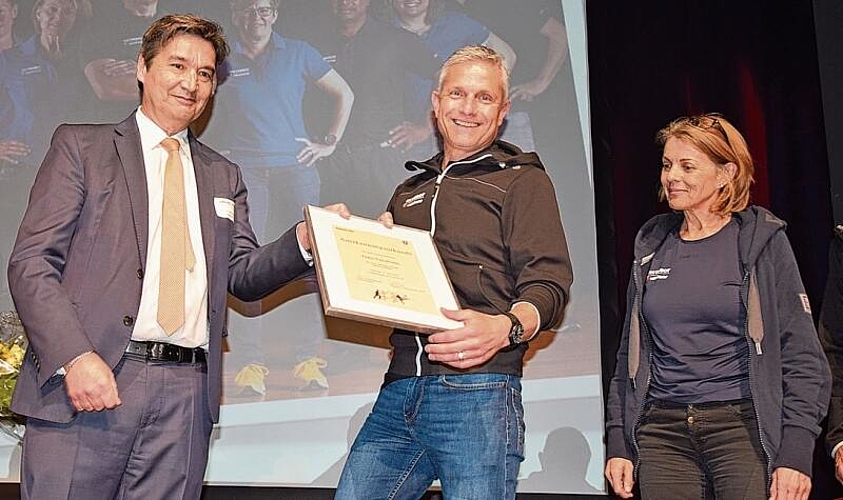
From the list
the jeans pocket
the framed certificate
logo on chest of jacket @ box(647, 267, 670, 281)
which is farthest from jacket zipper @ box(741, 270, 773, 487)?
the framed certificate

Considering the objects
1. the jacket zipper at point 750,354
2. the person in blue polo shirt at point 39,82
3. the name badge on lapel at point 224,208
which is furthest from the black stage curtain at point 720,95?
the person in blue polo shirt at point 39,82

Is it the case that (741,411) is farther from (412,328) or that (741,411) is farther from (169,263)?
(169,263)

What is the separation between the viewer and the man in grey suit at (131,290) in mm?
1977

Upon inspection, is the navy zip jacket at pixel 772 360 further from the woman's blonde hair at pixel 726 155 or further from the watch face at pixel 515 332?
the watch face at pixel 515 332

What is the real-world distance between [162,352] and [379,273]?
0.54 m

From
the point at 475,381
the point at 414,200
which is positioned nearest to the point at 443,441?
the point at 475,381

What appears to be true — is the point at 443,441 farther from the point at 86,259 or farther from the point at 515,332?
the point at 86,259

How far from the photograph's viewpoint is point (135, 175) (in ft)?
7.22

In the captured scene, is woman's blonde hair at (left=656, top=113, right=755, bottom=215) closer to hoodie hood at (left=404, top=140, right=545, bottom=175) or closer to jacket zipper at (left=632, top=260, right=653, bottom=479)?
jacket zipper at (left=632, top=260, right=653, bottom=479)

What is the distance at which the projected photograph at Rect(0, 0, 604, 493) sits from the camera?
3.85 m

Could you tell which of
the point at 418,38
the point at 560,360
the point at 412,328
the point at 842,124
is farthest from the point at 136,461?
the point at 842,124

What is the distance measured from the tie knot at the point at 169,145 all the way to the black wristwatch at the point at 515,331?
3.23 ft

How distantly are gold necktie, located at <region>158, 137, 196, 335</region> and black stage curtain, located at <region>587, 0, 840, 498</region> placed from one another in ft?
7.18

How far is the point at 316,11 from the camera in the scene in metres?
4.29
